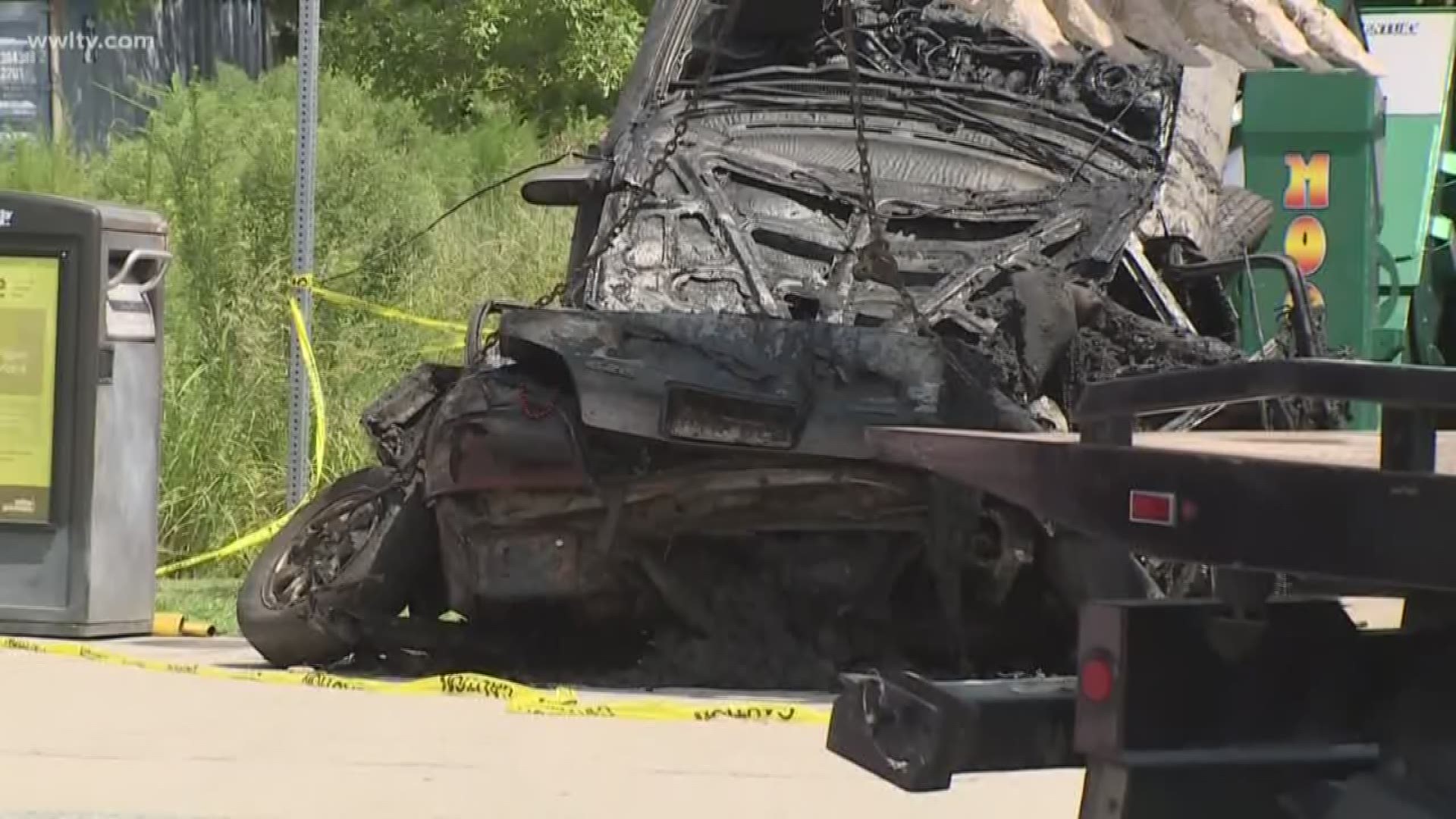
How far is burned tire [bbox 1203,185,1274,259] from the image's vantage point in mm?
7988

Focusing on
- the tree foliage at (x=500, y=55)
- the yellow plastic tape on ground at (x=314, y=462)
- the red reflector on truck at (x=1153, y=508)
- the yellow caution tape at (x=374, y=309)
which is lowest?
the yellow plastic tape on ground at (x=314, y=462)

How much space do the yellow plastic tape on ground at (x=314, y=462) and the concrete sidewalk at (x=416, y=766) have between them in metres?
3.32

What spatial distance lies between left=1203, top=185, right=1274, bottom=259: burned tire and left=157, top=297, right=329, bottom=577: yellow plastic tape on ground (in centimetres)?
436

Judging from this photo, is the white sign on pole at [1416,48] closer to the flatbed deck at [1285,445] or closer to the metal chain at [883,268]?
the metal chain at [883,268]

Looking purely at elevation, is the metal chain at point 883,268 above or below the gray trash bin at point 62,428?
above

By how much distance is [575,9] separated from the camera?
66.1ft

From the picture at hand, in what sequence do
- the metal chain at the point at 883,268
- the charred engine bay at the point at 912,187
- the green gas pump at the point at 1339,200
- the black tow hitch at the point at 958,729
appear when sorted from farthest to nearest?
the green gas pump at the point at 1339,200 → the charred engine bay at the point at 912,187 → the metal chain at the point at 883,268 → the black tow hitch at the point at 958,729

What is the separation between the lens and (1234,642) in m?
3.12

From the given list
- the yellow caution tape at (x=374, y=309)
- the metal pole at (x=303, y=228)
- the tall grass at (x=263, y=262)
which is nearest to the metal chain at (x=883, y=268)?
the metal pole at (x=303, y=228)

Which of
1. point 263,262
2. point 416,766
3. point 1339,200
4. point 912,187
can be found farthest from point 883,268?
point 263,262

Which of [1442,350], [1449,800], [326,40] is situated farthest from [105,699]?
[326,40]

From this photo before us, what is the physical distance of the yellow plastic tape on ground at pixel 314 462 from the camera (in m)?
10.8

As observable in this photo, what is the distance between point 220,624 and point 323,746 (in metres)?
3.35

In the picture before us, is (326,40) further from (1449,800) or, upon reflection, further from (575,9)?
(1449,800)
